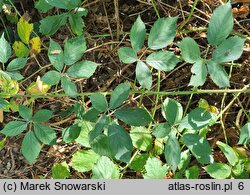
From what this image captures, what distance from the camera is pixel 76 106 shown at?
126 cm

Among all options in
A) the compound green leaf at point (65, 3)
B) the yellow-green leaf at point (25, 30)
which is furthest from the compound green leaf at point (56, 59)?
the yellow-green leaf at point (25, 30)

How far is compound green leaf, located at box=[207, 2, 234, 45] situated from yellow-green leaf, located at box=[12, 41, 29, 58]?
647 millimetres

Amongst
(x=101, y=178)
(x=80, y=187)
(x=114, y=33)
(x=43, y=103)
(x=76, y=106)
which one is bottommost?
(x=80, y=187)

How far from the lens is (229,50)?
1.08 meters

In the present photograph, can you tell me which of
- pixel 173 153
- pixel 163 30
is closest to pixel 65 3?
pixel 163 30

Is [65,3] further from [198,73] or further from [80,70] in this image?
[198,73]

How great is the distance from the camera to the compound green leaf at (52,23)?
1339 mm

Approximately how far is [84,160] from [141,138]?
0.20 metres

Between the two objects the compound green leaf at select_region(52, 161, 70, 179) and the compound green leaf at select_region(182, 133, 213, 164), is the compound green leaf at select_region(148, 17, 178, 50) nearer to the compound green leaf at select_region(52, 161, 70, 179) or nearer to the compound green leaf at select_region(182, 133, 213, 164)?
the compound green leaf at select_region(182, 133, 213, 164)

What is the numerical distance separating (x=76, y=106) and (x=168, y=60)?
316mm

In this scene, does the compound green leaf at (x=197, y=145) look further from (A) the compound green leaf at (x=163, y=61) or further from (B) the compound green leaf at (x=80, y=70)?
(B) the compound green leaf at (x=80, y=70)

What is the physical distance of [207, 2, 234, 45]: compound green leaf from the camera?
3.56ft

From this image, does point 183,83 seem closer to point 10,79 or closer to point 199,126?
point 199,126

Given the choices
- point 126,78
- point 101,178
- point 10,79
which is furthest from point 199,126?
point 10,79
